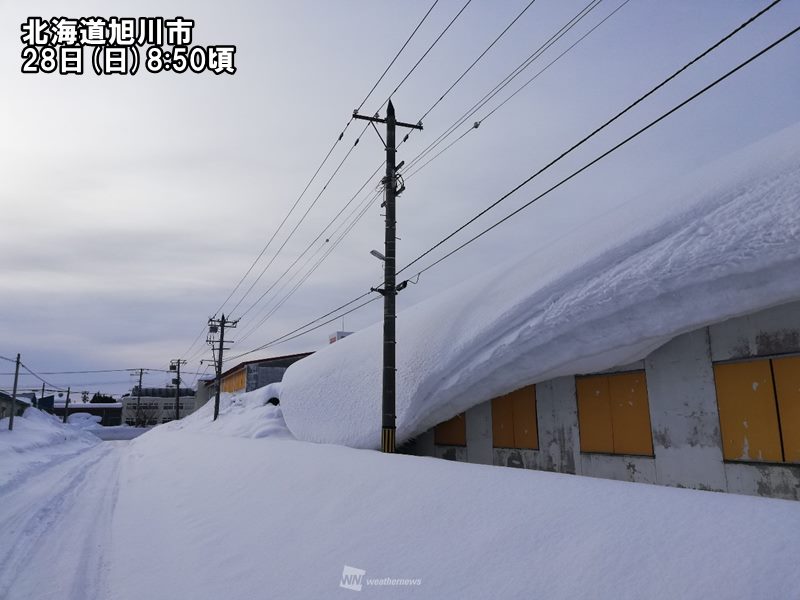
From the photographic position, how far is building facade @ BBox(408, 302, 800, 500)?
27.8 ft

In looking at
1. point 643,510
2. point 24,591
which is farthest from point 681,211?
point 24,591

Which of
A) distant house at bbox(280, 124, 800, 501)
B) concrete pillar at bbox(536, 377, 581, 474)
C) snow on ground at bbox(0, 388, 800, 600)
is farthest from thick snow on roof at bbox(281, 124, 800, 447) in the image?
snow on ground at bbox(0, 388, 800, 600)

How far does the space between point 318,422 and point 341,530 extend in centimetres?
1137

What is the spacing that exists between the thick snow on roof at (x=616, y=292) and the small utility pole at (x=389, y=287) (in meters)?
0.70

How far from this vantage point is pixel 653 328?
368 inches

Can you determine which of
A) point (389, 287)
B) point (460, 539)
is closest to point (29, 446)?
point (389, 287)

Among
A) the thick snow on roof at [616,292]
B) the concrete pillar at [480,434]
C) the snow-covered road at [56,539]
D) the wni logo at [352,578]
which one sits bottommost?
the snow-covered road at [56,539]

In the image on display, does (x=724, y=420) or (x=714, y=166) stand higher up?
(x=714, y=166)

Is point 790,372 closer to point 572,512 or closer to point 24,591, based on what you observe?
point 572,512

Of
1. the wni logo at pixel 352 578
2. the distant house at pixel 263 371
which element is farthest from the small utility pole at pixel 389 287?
the distant house at pixel 263 371

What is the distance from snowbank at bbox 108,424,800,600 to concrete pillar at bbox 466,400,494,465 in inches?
207

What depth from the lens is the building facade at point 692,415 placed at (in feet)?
27.8

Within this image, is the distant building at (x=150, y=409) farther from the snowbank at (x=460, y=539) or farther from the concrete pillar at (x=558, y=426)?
the snowbank at (x=460, y=539)

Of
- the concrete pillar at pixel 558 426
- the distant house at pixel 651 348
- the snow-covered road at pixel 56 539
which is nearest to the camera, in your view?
the snow-covered road at pixel 56 539
